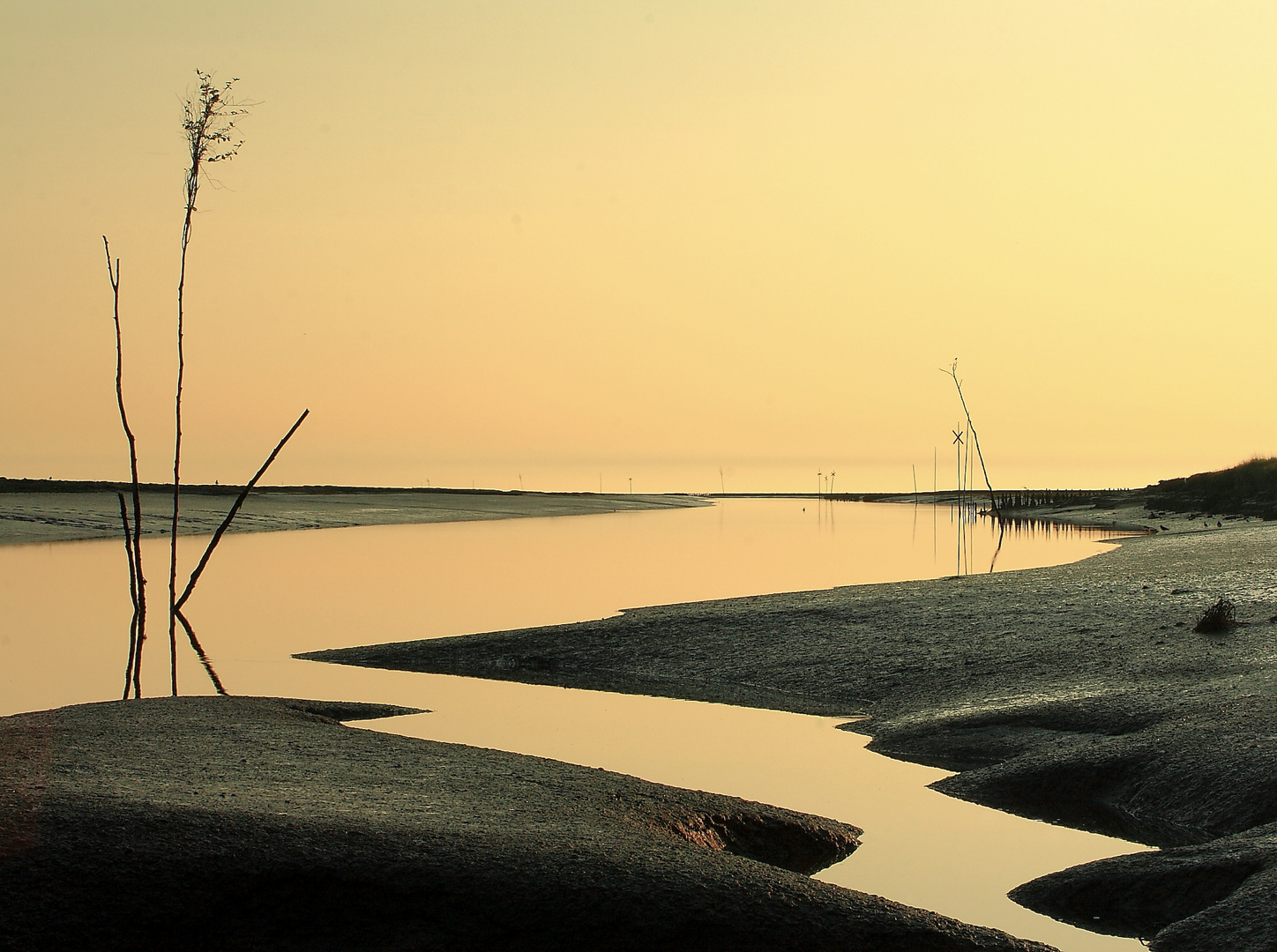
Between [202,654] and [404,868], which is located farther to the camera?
[202,654]

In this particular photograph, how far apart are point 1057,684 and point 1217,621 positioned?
10.7 feet

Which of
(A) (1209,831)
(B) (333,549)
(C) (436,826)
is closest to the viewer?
(C) (436,826)

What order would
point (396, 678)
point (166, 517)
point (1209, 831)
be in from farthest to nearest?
point (166, 517), point (396, 678), point (1209, 831)

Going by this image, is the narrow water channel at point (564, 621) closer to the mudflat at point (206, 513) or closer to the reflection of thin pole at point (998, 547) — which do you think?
the reflection of thin pole at point (998, 547)

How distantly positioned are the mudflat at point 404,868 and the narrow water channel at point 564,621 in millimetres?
975

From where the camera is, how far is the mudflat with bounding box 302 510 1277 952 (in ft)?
22.7

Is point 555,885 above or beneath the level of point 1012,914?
above

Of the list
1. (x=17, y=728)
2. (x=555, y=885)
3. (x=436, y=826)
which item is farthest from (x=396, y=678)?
(x=555, y=885)

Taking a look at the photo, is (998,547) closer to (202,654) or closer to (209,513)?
(202,654)

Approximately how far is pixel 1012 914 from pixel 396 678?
33.6 feet

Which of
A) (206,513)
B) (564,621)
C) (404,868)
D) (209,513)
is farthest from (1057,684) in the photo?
(209,513)

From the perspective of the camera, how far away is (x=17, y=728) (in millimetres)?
9766

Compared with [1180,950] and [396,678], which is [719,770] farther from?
[396,678]

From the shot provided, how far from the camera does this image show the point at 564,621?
2216 cm
